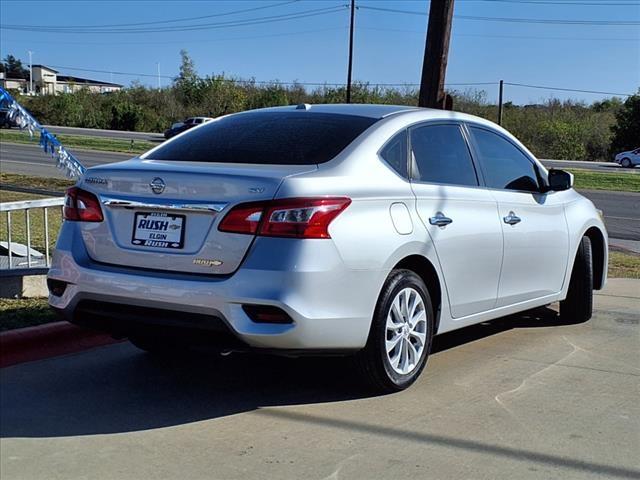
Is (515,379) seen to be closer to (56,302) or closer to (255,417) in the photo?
(255,417)

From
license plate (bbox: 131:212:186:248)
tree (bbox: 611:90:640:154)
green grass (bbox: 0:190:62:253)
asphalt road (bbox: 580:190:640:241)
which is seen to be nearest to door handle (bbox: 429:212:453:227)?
license plate (bbox: 131:212:186:248)

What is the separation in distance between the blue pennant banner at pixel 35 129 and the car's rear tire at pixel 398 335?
516cm

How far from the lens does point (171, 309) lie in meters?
4.34

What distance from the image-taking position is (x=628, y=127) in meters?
59.7

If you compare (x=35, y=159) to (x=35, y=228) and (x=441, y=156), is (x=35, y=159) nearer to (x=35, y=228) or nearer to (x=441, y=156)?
(x=35, y=228)

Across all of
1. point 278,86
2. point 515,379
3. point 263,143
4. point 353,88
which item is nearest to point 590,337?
point 515,379

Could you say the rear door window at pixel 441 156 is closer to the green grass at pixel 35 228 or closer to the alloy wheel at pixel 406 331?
the alloy wheel at pixel 406 331

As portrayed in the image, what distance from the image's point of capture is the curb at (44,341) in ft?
17.4

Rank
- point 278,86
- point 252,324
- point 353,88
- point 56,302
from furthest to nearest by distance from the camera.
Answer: point 278,86 < point 353,88 < point 56,302 < point 252,324

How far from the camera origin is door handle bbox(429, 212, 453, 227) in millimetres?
5052

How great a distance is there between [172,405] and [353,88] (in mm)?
67684

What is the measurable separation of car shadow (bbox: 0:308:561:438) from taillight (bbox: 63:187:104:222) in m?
1.02

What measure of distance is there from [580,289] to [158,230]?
4.04 metres

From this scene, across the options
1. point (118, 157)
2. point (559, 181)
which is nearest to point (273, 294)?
point (559, 181)
